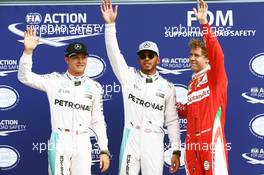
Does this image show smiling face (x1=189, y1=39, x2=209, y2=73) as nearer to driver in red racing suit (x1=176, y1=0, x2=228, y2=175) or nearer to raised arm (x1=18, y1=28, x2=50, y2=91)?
driver in red racing suit (x1=176, y1=0, x2=228, y2=175)

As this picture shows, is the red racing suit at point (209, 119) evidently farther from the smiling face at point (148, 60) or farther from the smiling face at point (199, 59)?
the smiling face at point (148, 60)

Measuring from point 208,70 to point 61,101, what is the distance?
132cm

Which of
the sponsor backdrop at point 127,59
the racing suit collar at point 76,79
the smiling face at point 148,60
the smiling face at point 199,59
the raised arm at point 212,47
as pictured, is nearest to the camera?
the raised arm at point 212,47

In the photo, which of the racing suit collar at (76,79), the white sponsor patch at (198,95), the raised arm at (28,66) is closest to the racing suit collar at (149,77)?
the white sponsor patch at (198,95)

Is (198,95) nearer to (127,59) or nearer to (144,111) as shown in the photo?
(144,111)

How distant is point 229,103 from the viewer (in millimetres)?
5035

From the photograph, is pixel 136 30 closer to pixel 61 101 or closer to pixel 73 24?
pixel 73 24

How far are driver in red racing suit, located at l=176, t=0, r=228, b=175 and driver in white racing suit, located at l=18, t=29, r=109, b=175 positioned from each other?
0.81 m

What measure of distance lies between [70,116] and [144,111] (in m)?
0.68

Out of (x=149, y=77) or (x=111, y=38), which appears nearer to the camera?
(x=111, y=38)

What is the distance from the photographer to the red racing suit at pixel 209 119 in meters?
3.84

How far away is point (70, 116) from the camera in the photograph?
4.12 m

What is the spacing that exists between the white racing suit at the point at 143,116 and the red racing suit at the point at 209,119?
289 mm

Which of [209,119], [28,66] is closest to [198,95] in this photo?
[209,119]
